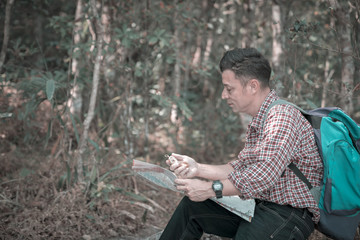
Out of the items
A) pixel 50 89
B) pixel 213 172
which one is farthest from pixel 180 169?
pixel 50 89

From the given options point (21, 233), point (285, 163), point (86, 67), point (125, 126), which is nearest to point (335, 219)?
point (285, 163)

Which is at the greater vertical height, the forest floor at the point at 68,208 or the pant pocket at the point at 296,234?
the pant pocket at the point at 296,234

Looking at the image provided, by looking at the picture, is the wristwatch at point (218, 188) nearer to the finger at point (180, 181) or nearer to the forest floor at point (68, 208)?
the finger at point (180, 181)

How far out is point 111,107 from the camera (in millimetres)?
4898

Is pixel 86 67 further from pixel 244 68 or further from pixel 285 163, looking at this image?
pixel 285 163

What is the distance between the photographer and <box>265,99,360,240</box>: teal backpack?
1979mm

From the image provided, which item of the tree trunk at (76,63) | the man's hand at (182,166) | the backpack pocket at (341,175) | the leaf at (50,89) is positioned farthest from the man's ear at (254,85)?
the tree trunk at (76,63)

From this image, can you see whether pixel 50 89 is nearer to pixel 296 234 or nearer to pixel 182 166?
pixel 182 166

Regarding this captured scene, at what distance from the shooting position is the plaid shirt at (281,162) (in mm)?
1896

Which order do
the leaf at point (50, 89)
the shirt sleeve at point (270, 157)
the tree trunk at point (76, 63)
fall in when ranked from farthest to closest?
the tree trunk at point (76, 63), the leaf at point (50, 89), the shirt sleeve at point (270, 157)

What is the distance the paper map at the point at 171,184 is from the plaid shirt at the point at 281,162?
105 mm

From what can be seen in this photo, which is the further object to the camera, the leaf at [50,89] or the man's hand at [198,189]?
the leaf at [50,89]

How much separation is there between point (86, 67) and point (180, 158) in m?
2.57

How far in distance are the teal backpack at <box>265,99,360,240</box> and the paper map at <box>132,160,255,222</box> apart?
356 mm
